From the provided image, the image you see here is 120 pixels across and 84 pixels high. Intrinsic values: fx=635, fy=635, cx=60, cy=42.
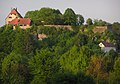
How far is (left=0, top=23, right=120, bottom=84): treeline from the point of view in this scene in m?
33.3

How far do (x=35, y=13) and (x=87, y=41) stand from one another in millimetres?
7270

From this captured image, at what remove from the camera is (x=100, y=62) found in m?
41.2

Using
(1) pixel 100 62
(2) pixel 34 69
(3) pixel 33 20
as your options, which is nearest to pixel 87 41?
(3) pixel 33 20

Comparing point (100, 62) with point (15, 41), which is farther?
point (15, 41)

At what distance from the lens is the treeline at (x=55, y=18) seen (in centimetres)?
5903

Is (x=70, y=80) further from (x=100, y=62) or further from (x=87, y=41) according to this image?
(x=87, y=41)

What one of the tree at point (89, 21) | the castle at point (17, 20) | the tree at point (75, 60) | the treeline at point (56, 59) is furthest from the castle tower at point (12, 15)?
the tree at point (75, 60)

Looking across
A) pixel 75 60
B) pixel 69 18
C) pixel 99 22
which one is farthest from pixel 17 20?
pixel 75 60

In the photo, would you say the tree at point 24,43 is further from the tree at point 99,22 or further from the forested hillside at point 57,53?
the tree at point 99,22

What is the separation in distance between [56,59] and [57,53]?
1013 centimetres

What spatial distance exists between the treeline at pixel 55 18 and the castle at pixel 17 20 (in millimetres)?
801

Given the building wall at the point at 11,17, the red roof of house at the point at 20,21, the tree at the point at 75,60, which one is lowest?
the tree at the point at 75,60

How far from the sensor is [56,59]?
39156mm

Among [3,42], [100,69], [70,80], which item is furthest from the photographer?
[3,42]
